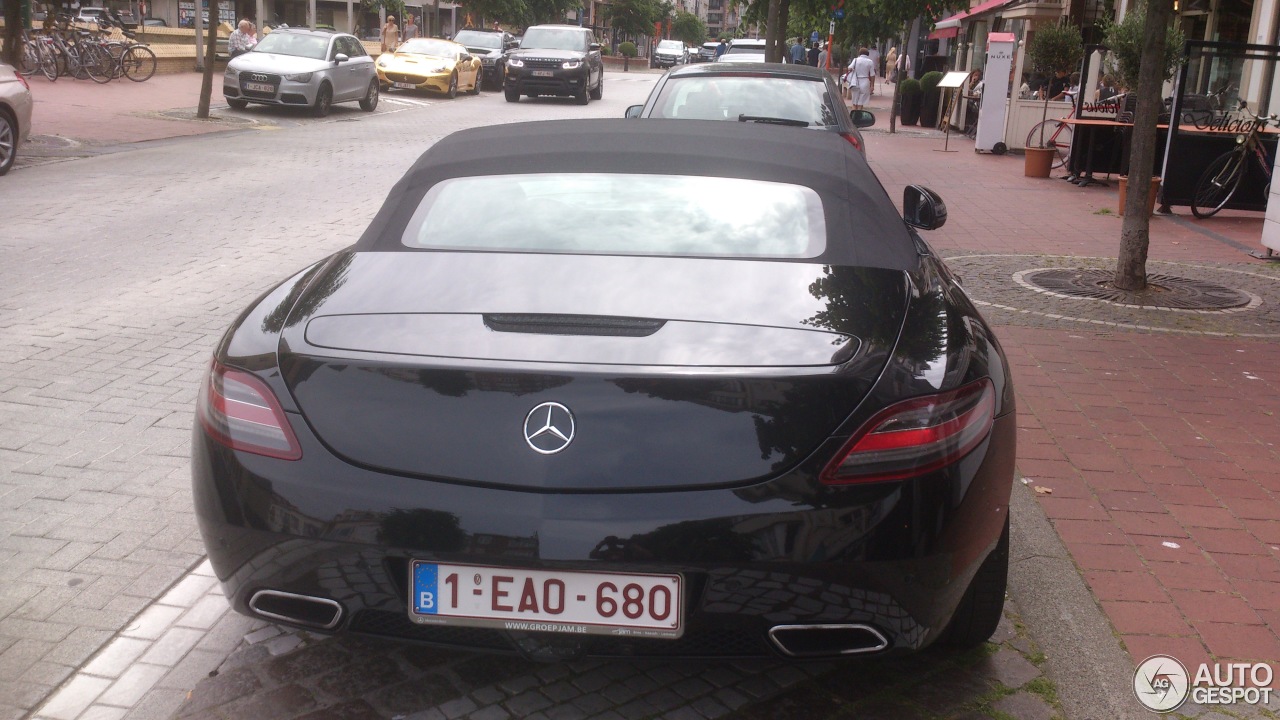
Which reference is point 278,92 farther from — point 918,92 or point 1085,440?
point 1085,440

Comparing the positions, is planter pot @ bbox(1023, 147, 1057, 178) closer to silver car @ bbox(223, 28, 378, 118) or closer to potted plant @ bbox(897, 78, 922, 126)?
potted plant @ bbox(897, 78, 922, 126)

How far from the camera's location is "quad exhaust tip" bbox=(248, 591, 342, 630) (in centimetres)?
267

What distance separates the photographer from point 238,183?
13.2 meters

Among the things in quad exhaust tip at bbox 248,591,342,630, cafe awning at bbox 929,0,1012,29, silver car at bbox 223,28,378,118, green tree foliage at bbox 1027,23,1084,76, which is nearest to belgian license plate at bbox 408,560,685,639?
quad exhaust tip at bbox 248,591,342,630

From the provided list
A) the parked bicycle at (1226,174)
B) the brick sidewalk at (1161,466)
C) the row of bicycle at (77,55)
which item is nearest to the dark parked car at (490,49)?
the row of bicycle at (77,55)

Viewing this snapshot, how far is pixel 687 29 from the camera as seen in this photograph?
456 ft

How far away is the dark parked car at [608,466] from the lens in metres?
2.49

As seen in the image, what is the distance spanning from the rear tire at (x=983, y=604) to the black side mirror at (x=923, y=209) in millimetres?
1703

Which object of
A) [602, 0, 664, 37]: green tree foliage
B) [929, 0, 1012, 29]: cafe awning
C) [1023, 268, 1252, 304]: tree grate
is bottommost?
[1023, 268, 1252, 304]: tree grate

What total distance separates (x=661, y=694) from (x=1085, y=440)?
9.28 feet

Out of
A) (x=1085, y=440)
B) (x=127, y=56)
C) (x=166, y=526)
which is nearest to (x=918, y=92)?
(x=127, y=56)

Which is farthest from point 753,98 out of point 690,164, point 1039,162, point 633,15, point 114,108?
point 633,15

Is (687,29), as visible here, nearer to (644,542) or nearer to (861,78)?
(861,78)

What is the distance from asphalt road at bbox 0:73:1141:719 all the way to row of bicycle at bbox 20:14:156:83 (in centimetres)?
1947
